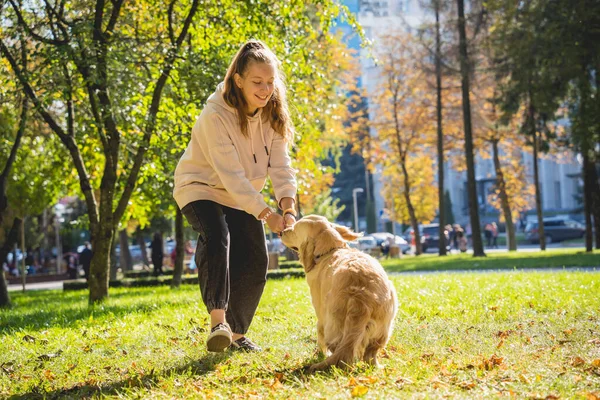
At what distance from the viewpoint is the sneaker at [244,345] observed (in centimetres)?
537

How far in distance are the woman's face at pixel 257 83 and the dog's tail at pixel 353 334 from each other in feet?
5.38

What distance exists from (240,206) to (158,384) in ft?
4.52

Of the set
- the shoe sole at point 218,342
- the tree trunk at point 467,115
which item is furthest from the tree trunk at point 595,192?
the shoe sole at point 218,342

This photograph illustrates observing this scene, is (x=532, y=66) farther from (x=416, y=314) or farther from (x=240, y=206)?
(x=240, y=206)

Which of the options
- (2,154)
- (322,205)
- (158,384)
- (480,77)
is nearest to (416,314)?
(158,384)

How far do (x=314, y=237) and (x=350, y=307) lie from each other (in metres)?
0.97

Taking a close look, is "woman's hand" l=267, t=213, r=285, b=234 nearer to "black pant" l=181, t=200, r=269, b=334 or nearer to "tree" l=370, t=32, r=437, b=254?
"black pant" l=181, t=200, r=269, b=334

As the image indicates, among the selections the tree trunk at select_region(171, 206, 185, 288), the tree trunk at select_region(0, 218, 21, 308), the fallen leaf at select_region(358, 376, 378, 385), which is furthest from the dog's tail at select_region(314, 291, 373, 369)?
the tree trunk at select_region(171, 206, 185, 288)

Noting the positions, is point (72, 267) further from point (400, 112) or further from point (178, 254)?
point (178, 254)

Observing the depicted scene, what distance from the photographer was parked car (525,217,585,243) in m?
47.3

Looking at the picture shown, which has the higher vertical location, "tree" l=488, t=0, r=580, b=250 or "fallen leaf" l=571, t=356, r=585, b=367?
"tree" l=488, t=0, r=580, b=250

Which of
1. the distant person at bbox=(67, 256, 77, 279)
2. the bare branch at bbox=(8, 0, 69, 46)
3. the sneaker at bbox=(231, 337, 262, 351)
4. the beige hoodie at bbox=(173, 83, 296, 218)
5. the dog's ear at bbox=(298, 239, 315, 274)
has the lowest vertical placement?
the distant person at bbox=(67, 256, 77, 279)

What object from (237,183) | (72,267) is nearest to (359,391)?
(237,183)

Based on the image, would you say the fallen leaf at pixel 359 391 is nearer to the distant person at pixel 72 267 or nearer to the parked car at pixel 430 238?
the distant person at pixel 72 267
